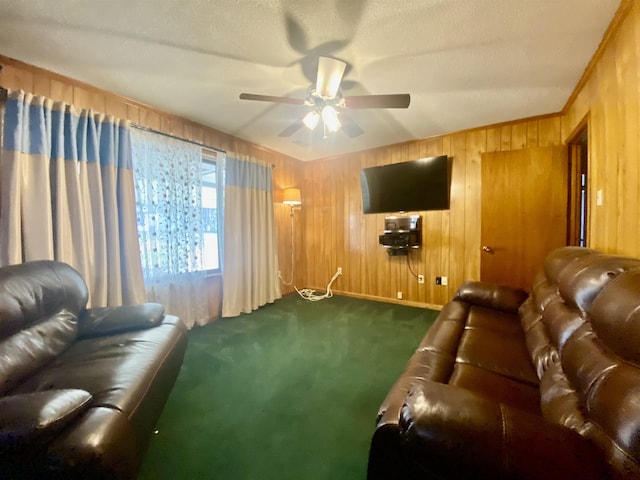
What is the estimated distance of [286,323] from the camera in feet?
9.76

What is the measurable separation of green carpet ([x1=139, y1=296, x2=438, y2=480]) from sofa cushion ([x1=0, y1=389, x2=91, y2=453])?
0.61m

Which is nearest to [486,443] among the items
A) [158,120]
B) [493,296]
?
[493,296]

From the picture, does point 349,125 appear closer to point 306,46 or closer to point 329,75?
point 329,75

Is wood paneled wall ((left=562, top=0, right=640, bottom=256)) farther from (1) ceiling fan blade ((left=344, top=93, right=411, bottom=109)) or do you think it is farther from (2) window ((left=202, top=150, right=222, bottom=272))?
(2) window ((left=202, top=150, right=222, bottom=272))

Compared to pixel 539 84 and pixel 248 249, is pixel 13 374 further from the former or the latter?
pixel 539 84

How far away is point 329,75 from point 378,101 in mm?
389

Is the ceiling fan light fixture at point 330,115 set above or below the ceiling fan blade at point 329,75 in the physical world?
below

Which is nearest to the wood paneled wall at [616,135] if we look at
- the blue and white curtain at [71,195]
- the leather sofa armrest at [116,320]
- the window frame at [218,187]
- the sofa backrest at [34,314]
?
the leather sofa armrest at [116,320]

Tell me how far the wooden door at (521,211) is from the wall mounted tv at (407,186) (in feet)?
1.54

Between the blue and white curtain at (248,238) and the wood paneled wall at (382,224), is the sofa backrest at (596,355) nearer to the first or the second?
the wood paneled wall at (382,224)

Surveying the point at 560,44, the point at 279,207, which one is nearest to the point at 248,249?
the point at 279,207

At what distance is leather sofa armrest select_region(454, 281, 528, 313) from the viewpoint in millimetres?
2014

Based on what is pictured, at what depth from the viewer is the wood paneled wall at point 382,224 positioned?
3084mm

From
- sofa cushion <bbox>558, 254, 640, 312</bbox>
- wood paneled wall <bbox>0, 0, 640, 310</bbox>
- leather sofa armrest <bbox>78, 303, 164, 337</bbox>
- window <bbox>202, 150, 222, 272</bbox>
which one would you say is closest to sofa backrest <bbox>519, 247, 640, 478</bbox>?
sofa cushion <bbox>558, 254, 640, 312</bbox>
